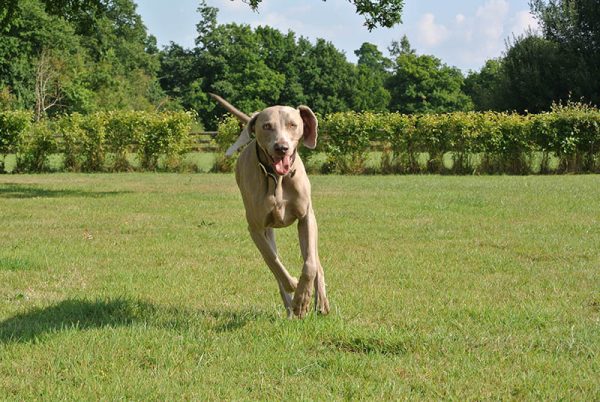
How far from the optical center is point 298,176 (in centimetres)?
536

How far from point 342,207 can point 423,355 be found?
9459 mm

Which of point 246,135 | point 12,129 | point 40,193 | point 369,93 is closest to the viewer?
point 246,135

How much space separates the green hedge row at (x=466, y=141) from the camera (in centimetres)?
2422

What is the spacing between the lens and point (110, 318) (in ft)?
18.5

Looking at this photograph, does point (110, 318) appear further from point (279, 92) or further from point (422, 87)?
point (422, 87)

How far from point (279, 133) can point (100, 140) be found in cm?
2258

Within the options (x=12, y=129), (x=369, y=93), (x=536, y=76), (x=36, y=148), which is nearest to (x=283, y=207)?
(x=12, y=129)

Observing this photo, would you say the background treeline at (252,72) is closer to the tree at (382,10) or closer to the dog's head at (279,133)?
the tree at (382,10)

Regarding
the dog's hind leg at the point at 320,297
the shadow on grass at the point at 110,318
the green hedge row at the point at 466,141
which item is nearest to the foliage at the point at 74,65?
the green hedge row at the point at 466,141

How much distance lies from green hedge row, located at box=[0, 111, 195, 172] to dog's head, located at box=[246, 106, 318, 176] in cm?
2138

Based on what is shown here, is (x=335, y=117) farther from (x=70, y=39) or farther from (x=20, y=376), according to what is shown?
(x=70, y=39)

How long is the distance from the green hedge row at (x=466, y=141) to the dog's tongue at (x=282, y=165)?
20.0m

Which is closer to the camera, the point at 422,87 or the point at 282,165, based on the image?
the point at 282,165

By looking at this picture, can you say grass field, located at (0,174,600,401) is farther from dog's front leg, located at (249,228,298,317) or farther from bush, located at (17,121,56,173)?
bush, located at (17,121,56,173)
